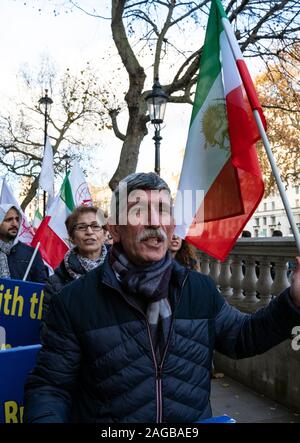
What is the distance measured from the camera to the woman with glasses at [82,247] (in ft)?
11.5

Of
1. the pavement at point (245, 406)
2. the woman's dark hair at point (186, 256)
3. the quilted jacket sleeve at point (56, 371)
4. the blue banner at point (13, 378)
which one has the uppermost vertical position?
the woman's dark hair at point (186, 256)

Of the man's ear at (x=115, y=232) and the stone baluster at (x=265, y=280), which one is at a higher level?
the man's ear at (x=115, y=232)

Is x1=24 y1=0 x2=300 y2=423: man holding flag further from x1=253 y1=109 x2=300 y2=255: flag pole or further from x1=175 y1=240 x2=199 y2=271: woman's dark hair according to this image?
x1=175 y1=240 x2=199 y2=271: woman's dark hair

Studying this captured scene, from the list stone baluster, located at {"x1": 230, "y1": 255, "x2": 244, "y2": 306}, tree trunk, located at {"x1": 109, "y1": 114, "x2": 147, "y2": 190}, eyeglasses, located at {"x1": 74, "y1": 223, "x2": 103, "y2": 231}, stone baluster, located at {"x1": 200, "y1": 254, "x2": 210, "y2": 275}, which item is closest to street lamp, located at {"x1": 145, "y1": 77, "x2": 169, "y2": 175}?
tree trunk, located at {"x1": 109, "y1": 114, "x2": 147, "y2": 190}

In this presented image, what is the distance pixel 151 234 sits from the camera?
183cm

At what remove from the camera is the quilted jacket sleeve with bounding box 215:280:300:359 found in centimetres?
185

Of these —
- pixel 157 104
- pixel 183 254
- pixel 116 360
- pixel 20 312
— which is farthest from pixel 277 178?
pixel 157 104

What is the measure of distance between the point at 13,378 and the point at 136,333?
105cm

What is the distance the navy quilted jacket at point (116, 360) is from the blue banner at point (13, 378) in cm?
75

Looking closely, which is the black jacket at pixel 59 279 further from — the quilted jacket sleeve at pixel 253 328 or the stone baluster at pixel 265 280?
the stone baluster at pixel 265 280

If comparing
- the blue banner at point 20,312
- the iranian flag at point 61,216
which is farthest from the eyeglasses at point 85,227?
the iranian flag at point 61,216

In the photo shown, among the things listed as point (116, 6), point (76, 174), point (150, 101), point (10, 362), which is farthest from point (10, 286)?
point (116, 6)

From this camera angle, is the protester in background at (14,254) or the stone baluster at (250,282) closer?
the protester in background at (14,254)

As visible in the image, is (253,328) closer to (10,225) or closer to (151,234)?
(151,234)
